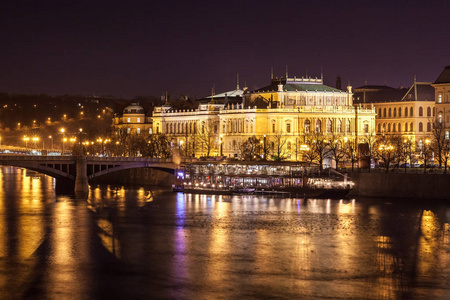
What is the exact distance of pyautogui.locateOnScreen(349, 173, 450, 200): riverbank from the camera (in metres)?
90.7

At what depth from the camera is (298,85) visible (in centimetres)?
15875

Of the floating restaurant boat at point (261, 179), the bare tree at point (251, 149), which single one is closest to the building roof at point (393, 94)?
the bare tree at point (251, 149)

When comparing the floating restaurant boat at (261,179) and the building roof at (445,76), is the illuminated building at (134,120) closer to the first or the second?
the building roof at (445,76)

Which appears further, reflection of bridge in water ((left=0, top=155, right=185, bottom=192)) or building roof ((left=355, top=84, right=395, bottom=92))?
building roof ((left=355, top=84, right=395, bottom=92))

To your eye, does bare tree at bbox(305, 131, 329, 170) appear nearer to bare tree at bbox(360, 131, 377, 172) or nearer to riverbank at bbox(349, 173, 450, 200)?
bare tree at bbox(360, 131, 377, 172)

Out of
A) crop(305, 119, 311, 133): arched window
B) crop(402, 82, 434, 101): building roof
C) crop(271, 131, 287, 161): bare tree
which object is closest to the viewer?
crop(271, 131, 287, 161): bare tree

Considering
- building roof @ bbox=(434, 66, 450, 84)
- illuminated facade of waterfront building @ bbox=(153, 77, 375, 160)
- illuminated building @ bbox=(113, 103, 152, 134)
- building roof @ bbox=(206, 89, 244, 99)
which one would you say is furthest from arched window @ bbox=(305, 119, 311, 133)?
illuminated building @ bbox=(113, 103, 152, 134)

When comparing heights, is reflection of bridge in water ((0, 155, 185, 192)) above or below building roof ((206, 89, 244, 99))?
below

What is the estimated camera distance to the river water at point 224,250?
49.2 m

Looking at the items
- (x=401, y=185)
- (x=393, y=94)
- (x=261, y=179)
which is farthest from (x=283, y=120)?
(x=401, y=185)

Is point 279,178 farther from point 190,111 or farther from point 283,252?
point 190,111

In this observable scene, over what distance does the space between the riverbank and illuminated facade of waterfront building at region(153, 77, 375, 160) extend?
45676 mm

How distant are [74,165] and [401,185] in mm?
33988

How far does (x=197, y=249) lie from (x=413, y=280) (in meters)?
14.3
